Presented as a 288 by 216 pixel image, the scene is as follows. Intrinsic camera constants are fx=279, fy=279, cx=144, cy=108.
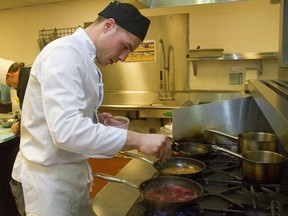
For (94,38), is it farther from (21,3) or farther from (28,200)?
(21,3)

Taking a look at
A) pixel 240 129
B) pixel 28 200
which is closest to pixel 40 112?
pixel 28 200

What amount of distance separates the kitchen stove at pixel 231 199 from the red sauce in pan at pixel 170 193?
36 millimetres

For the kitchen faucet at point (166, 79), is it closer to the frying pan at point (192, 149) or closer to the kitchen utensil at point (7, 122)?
the kitchen utensil at point (7, 122)

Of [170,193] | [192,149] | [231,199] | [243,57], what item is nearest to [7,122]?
[192,149]

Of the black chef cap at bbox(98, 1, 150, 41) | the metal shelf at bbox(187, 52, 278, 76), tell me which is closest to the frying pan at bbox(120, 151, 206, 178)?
the black chef cap at bbox(98, 1, 150, 41)

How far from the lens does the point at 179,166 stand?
50.4 inches

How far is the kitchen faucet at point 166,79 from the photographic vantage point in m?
3.87

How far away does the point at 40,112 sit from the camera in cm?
103

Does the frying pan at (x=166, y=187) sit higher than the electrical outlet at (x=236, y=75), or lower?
lower

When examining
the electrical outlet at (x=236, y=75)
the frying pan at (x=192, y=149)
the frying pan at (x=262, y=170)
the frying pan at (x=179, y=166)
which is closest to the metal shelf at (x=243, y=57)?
the electrical outlet at (x=236, y=75)

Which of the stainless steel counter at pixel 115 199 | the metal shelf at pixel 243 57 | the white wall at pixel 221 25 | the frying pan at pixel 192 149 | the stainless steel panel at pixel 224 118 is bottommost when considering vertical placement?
the stainless steel counter at pixel 115 199

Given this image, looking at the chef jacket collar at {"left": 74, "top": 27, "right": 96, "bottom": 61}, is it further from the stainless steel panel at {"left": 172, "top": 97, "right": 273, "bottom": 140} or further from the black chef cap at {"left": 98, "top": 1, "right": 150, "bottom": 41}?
the stainless steel panel at {"left": 172, "top": 97, "right": 273, "bottom": 140}

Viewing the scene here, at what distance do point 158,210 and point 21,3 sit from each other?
171 inches

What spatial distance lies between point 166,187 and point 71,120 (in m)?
0.44
